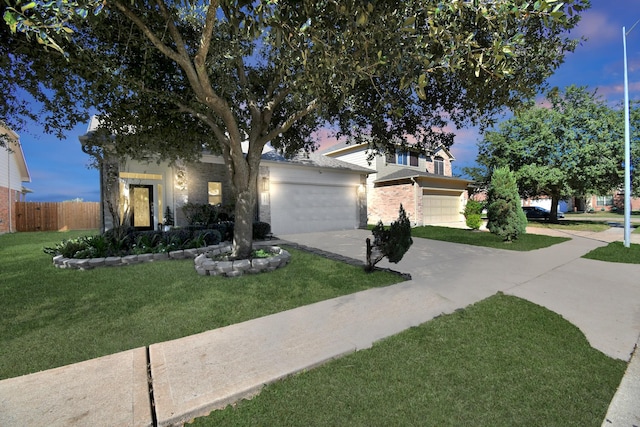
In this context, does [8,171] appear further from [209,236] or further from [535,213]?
[535,213]

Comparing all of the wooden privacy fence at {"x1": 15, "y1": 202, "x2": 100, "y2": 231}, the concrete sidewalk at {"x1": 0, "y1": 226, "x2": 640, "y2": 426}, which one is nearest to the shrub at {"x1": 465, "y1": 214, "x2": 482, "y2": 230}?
the concrete sidewalk at {"x1": 0, "y1": 226, "x2": 640, "y2": 426}

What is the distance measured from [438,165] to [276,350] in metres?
22.2

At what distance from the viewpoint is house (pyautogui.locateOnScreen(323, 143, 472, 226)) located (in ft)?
56.2

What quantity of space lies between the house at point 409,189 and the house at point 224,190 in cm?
406

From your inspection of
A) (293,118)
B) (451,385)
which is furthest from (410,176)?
(451,385)

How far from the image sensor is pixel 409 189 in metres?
17.2

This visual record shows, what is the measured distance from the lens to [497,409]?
2070 mm

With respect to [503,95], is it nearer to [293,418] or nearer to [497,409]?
[497,409]

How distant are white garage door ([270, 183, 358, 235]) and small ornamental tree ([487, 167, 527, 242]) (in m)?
6.71

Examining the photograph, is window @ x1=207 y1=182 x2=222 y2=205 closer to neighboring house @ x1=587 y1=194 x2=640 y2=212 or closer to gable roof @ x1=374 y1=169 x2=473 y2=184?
gable roof @ x1=374 y1=169 x2=473 y2=184

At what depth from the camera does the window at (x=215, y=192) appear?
39.3ft

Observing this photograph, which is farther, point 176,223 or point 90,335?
point 176,223

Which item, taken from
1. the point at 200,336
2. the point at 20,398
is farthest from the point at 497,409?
the point at 20,398

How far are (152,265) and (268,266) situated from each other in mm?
2834
